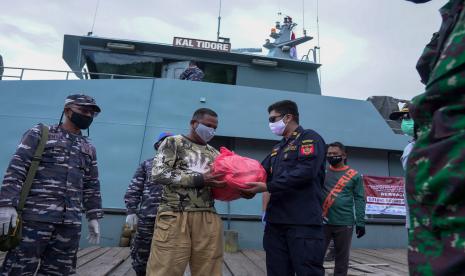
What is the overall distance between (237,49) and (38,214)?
7.35m

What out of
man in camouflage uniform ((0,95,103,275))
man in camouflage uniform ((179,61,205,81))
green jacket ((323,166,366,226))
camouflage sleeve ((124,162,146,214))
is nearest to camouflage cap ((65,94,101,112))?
man in camouflage uniform ((0,95,103,275))

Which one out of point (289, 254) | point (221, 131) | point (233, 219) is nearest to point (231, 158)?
point (289, 254)

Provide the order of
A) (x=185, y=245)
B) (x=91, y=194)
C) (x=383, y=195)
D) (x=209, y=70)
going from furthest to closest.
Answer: (x=209, y=70), (x=383, y=195), (x=91, y=194), (x=185, y=245)

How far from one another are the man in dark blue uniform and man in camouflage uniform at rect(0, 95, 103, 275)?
1265 mm

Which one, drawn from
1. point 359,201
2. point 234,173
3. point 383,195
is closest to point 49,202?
point 234,173

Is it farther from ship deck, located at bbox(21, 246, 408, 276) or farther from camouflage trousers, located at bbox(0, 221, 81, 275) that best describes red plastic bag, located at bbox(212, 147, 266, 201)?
ship deck, located at bbox(21, 246, 408, 276)

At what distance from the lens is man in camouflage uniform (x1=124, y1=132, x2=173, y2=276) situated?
3.67 metres

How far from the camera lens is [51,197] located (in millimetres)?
2469

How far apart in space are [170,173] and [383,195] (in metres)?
6.00

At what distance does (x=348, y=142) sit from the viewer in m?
7.53

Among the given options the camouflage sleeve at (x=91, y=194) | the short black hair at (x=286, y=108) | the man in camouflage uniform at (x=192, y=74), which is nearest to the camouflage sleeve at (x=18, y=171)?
the camouflage sleeve at (x=91, y=194)

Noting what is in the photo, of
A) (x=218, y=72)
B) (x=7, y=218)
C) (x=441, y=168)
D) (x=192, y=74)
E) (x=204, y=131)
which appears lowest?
(x=7, y=218)

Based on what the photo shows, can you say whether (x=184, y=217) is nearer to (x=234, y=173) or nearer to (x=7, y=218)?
→ (x=234, y=173)

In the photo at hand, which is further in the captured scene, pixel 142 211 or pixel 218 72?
pixel 218 72
